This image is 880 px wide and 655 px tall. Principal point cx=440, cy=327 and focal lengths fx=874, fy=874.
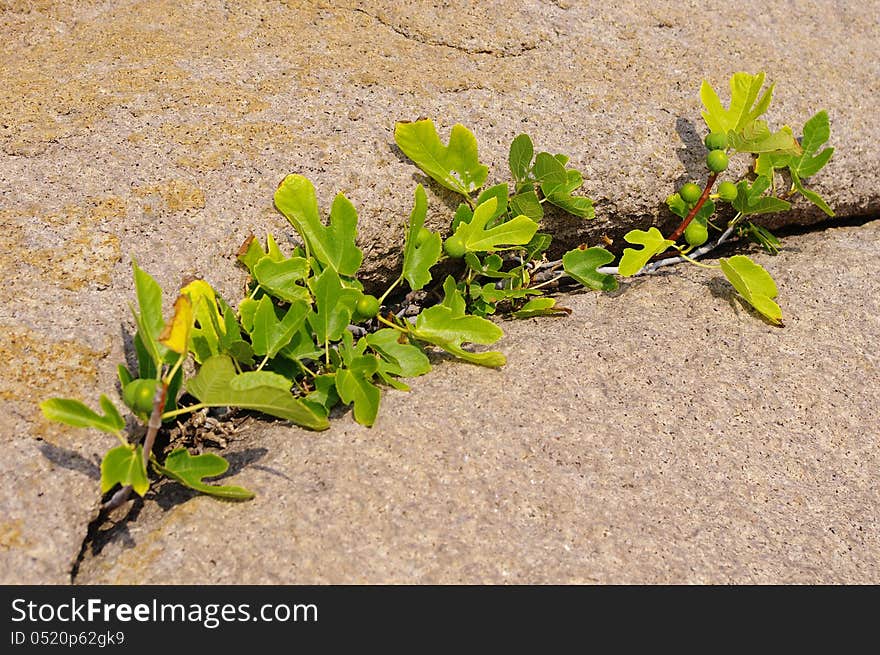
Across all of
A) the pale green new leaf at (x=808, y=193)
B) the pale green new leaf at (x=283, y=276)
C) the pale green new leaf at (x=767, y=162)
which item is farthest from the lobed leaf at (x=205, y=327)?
the pale green new leaf at (x=808, y=193)

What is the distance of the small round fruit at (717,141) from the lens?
6.80 ft

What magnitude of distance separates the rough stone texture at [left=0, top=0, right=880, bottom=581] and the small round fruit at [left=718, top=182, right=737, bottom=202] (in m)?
0.14

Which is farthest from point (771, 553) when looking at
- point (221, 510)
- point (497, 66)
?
point (497, 66)

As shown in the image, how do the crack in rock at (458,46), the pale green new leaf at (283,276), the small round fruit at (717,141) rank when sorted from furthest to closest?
1. the crack in rock at (458,46)
2. the small round fruit at (717,141)
3. the pale green new leaf at (283,276)

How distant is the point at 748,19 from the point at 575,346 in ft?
4.75

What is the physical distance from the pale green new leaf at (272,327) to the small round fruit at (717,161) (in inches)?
41.4

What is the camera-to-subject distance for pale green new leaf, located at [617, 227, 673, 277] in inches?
78.7

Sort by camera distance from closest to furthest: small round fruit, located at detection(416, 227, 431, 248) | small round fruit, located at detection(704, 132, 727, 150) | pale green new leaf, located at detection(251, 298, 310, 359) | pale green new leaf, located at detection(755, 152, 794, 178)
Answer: pale green new leaf, located at detection(251, 298, 310, 359) < small round fruit, located at detection(416, 227, 431, 248) < small round fruit, located at detection(704, 132, 727, 150) < pale green new leaf, located at detection(755, 152, 794, 178)

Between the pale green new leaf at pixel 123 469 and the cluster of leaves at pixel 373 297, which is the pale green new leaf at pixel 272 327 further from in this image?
the pale green new leaf at pixel 123 469

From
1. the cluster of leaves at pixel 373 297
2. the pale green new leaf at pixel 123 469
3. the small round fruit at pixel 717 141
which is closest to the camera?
the pale green new leaf at pixel 123 469

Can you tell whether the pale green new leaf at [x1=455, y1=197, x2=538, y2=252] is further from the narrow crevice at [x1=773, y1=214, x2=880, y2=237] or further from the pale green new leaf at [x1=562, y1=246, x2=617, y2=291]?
the narrow crevice at [x1=773, y1=214, x2=880, y2=237]

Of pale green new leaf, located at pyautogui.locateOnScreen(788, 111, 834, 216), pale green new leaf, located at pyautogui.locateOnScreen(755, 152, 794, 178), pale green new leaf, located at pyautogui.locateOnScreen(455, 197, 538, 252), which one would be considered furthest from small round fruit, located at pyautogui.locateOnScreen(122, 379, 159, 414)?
pale green new leaf, located at pyautogui.locateOnScreen(788, 111, 834, 216)

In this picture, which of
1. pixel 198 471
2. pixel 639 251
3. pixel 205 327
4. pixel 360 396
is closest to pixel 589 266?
pixel 639 251

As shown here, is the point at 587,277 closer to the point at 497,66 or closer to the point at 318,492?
the point at 497,66
